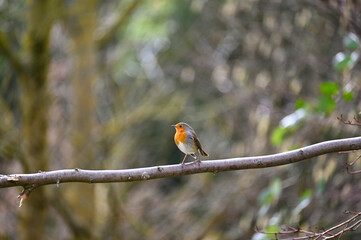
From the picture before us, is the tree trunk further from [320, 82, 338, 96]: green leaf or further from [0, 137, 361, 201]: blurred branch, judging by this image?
[320, 82, 338, 96]: green leaf

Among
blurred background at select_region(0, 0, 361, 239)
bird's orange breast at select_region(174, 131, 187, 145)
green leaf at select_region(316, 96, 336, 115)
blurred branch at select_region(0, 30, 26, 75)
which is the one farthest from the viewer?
blurred background at select_region(0, 0, 361, 239)

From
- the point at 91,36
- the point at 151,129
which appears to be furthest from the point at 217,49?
the point at 151,129

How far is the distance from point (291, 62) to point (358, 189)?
2.94 metres

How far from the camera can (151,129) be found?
10773 millimetres

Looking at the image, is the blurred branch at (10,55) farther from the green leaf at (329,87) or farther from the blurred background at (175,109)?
the green leaf at (329,87)

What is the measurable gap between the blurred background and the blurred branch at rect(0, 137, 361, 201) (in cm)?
88

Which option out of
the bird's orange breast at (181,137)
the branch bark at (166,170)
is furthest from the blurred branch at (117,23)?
the branch bark at (166,170)

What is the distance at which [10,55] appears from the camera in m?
5.11

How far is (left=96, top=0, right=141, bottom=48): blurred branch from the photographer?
271 inches

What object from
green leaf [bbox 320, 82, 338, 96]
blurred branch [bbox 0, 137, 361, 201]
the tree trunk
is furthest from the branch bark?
the tree trunk

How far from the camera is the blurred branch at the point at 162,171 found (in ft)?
7.86

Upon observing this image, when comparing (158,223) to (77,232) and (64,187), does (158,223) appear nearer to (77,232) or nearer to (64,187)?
(64,187)

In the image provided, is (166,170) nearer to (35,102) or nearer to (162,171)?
(162,171)

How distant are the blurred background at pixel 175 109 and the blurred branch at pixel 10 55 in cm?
2
